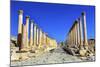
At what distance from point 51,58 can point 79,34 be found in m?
0.54

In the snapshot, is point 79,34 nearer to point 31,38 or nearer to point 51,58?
point 51,58

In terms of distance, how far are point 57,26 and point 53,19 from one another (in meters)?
0.11

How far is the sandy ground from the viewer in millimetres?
2786

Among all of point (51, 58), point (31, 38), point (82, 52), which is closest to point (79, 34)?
point (82, 52)

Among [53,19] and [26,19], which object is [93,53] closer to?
[53,19]

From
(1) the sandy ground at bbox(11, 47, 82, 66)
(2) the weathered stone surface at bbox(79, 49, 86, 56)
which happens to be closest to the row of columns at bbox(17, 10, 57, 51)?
(1) the sandy ground at bbox(11, 47, 82, 66)

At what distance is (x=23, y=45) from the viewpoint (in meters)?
2.77

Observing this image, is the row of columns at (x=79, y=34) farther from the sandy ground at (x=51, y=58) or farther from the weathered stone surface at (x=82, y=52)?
the sandy ground at (x=51, y=58)

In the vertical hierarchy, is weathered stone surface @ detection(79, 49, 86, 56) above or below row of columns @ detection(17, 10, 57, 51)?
below

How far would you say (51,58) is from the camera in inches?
114

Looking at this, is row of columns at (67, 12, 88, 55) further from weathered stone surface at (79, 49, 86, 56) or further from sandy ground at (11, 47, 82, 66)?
sandy ground at (11, 47, 82, 66)

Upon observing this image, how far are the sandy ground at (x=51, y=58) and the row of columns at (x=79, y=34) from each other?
164mm

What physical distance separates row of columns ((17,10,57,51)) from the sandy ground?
12 centimetres

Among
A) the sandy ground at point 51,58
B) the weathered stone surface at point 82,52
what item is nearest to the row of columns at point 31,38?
the sandy ground at point 51,58
